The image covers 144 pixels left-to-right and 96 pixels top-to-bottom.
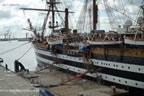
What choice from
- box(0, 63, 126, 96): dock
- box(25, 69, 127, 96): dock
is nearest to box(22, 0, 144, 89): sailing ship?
box(25, 69, 127, 96): dock

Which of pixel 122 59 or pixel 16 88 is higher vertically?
pixel 122 59

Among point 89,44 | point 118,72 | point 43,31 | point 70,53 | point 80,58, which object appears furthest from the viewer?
point 43,31

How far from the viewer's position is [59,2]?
36.6 meters

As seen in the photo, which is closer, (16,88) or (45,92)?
(45,92)

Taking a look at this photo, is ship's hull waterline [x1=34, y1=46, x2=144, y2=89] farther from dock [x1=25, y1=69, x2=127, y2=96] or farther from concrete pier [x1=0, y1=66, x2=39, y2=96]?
concrete pier [x1=0, y1=66, x2=39, y2=96]

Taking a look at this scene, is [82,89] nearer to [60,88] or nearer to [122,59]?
[60,88]

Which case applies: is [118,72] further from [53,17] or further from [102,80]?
[53,17]

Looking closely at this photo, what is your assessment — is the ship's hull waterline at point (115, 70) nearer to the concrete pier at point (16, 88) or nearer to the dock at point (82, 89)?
the dock at point (82, 89)

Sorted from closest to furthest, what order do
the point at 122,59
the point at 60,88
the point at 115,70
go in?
the point at 122,59, the point at 115,70, the point at 60,88

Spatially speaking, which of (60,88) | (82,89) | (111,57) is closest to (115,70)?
(111,57)

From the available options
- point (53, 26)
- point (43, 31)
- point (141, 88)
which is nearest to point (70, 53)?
point (141, 88)

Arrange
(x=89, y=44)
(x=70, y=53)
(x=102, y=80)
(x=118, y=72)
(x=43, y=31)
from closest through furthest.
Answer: (x=118, y=72)
(x=102, y=80)
(x=89, y=44)
(x=70, y=53)
(x=43, y=31)

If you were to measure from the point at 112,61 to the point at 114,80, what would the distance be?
163 cm

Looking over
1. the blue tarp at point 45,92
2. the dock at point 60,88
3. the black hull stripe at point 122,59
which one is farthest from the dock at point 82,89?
the black hull stripe at point 122,59
